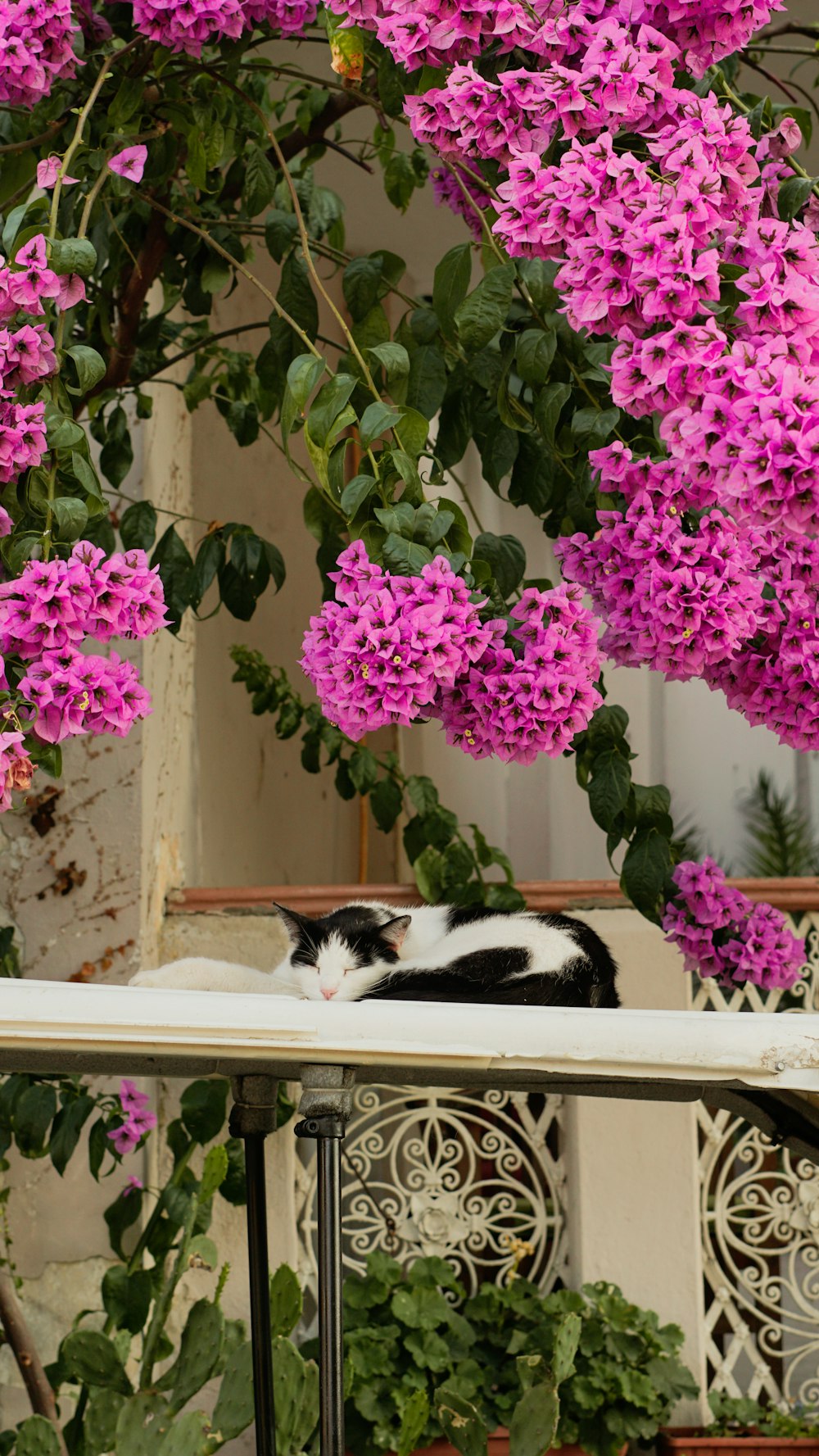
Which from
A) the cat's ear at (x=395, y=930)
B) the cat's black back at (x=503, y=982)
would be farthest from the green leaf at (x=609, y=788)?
the cat's ear at (x=395, y=930)

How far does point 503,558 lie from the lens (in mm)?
1292

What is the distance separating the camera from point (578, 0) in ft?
3.25

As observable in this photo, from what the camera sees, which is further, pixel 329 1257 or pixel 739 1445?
pixel 739 1445

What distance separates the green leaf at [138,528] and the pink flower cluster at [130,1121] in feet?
2.84

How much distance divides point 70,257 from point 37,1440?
1448 mm

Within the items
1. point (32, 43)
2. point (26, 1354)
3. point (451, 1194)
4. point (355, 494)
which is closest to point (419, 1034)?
point (355, 494)

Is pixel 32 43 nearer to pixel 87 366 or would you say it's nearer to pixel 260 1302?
pixel 87 366

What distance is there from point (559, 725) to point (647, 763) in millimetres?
4418

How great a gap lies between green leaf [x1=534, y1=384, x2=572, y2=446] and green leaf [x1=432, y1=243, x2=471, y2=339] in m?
0.11

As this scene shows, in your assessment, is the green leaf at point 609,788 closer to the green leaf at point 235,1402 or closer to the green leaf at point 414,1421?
the green leaf at point 235,1402

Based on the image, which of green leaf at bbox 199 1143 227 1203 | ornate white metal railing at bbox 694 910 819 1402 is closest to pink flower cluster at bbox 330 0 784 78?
green leaf at bbox 199 1143 227 1203

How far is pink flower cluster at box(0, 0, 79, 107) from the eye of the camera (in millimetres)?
1099

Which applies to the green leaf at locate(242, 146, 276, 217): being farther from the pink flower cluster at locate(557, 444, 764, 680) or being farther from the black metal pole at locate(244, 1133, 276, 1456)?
A: the black metal pole at locate(244, 1133, 276, 1456)

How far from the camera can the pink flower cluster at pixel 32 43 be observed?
110 centimetres
